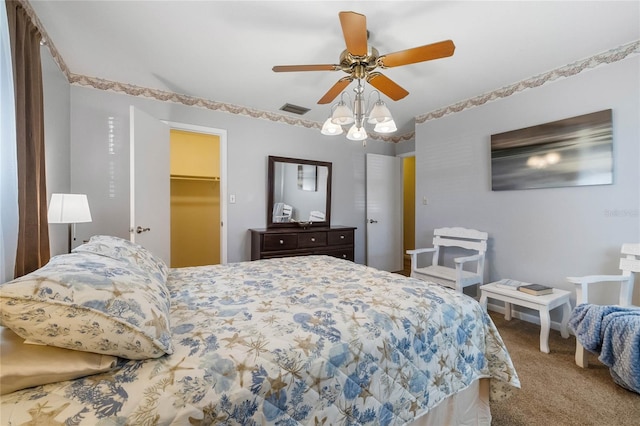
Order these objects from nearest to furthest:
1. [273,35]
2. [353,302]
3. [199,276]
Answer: [353,302] → [199,276] → [273,35]

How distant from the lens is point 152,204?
2.85m

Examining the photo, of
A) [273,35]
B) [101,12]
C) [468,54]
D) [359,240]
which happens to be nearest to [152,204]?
[101,12]

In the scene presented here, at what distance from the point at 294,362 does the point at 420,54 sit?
5.95 feet

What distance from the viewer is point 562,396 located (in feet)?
5.60

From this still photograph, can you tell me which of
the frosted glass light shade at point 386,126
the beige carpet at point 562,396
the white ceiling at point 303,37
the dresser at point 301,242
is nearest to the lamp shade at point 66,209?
the white ceiling at point 303,37

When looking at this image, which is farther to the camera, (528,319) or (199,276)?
(528,319)

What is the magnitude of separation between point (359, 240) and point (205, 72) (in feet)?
10.4

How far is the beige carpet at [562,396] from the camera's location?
60.1 inches

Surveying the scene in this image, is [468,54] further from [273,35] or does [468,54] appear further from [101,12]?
[101,12]

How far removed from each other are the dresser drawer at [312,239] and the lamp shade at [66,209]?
223 cm

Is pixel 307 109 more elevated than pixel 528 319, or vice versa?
pixel 307 109

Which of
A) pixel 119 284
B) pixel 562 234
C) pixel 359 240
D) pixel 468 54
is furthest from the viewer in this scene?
pixel 359 240

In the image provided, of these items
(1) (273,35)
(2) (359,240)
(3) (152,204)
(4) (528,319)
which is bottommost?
(4) (528,319)

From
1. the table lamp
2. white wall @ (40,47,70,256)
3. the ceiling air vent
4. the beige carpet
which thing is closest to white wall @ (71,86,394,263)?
white wall @ (40,47,70,256)
